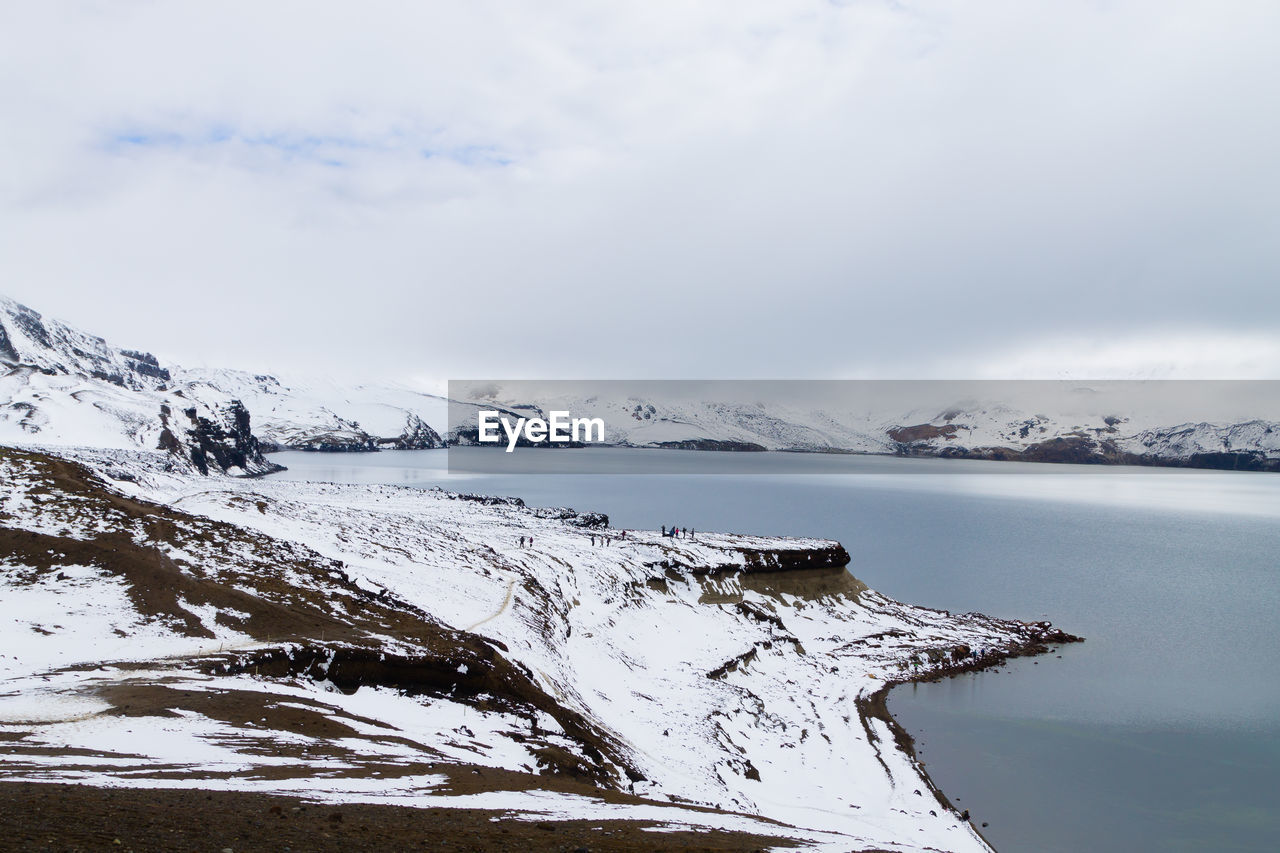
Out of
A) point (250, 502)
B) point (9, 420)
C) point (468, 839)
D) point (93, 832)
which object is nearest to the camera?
point (93, 832)

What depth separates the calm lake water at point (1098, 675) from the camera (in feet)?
102

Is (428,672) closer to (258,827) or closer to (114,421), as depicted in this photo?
(258,827)

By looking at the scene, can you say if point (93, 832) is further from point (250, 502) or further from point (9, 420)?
point (9, 420)

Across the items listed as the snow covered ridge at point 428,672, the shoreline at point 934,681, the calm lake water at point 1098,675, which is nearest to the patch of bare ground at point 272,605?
the snow covered ridge at point 428,672

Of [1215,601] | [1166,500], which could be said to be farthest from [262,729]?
[1166,500]

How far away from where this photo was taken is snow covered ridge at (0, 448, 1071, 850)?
58.5ft

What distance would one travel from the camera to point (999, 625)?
6050 centimetres

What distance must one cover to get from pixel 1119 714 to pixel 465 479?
150240 mm

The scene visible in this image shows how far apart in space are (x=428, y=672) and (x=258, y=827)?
15.2 meters

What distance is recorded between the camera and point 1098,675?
160 ft

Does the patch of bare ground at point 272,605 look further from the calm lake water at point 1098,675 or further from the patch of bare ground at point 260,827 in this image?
the calm lake water at point 1098,675

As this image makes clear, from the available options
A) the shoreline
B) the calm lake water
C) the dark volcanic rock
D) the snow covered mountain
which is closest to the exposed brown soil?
the shoreline

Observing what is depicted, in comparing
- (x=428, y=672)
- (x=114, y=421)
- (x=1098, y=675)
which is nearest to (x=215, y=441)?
(x=114, y=421)

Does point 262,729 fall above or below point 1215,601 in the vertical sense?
above
